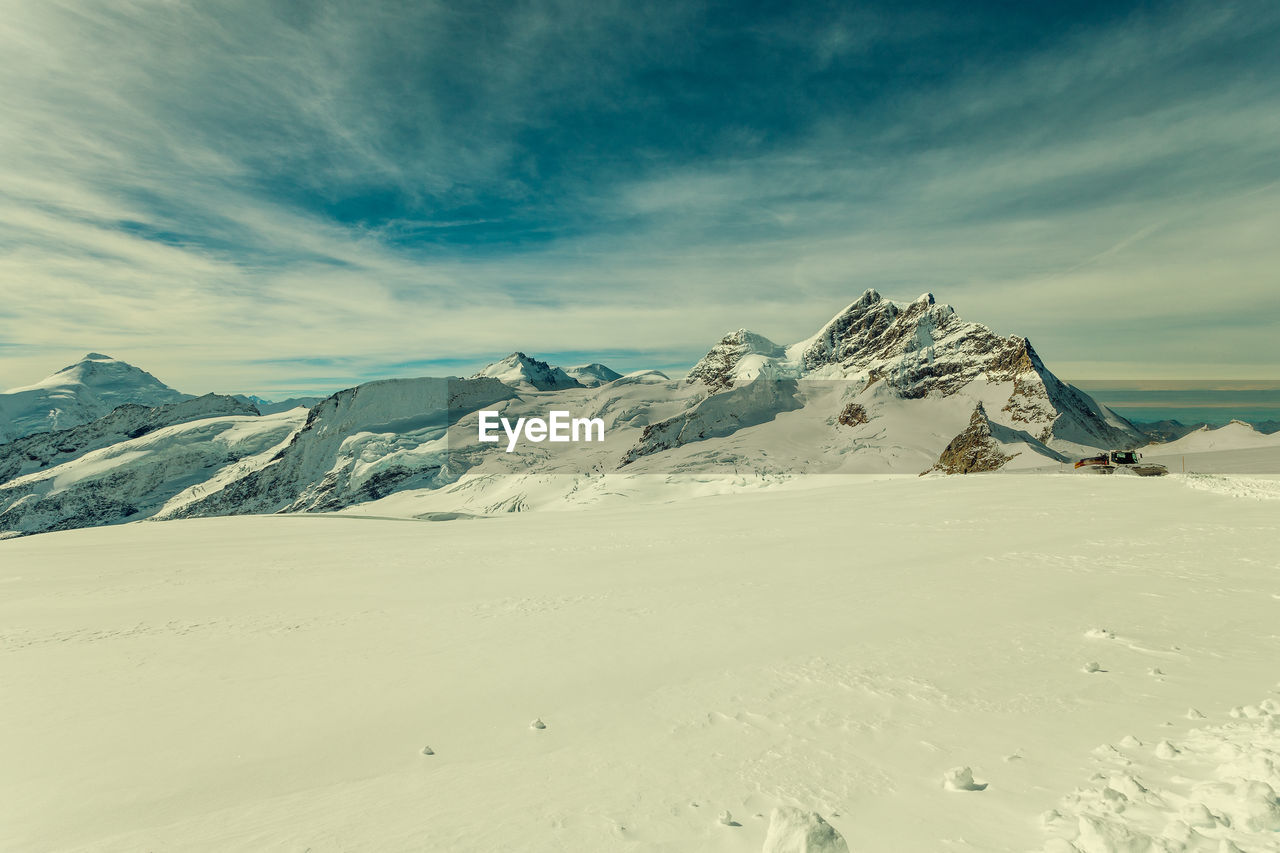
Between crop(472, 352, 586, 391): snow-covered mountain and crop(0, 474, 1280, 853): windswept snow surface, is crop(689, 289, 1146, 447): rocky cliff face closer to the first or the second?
crop(472, 352, 586, 391): snow-covered mountain

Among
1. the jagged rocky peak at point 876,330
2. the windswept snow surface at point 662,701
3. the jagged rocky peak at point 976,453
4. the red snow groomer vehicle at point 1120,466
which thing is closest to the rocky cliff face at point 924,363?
the jagged rocky peak at point 876,330

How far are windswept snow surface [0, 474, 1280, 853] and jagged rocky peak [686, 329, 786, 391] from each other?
103491 millimetres

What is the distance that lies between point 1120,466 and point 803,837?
27.7 m

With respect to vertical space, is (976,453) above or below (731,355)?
below

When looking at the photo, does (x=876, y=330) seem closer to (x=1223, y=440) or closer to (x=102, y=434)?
(x=1223, y=440)

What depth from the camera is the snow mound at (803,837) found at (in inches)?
108

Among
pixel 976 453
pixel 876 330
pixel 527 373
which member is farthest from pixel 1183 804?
pixel 527 373

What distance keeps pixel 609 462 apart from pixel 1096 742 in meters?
68.1

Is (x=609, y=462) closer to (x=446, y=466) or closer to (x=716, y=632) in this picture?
(x=446, y=466)

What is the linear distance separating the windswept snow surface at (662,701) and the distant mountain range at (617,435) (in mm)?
34299

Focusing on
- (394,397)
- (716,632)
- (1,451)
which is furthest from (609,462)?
(1,451)

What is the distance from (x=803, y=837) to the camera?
2760mm

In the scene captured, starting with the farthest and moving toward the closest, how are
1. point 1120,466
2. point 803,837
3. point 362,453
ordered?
point 362,453, point 1120,466, point 803,837

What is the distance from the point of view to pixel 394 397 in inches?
4186
